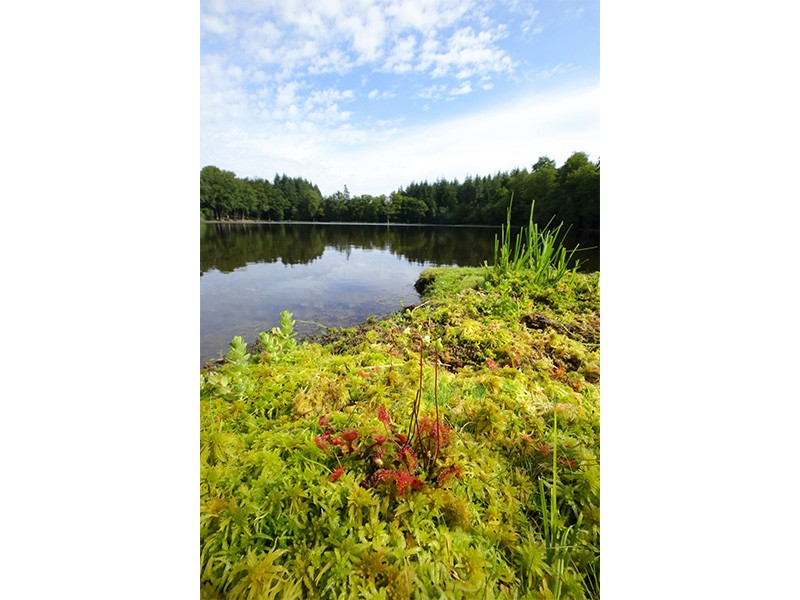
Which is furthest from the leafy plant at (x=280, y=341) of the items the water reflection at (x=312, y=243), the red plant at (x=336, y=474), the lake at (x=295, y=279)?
the red plant at (x=336, y=474)

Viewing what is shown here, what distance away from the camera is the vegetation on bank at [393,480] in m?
0.57

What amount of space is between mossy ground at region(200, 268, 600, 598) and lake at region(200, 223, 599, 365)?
1.26 ft

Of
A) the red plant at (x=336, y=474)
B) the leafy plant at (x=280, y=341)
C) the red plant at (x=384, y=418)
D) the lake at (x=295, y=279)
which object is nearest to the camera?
the red plant at (x=336, y=474)

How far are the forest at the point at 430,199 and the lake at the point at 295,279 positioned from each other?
0.19m

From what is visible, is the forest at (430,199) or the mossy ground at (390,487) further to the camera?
the forest at (430,199)

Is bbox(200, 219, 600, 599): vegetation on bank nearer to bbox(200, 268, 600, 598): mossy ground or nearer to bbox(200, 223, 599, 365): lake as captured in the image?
bbox(200, 268, 600, 598): mossy ground

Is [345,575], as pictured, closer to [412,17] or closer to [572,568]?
[572,568]

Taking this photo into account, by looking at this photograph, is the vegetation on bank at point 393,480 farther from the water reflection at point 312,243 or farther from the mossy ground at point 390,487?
the water reflection at point 312,243

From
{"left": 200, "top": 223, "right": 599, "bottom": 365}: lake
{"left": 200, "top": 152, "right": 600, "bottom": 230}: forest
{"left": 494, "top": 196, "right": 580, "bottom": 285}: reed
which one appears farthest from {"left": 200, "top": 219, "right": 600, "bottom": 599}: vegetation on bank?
{"left": 494, "top": 196, "right": 580, "bottom": 285}: reed

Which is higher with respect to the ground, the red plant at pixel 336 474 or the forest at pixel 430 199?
the forest at pixel 430 199

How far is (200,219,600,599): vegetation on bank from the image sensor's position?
0.57m
